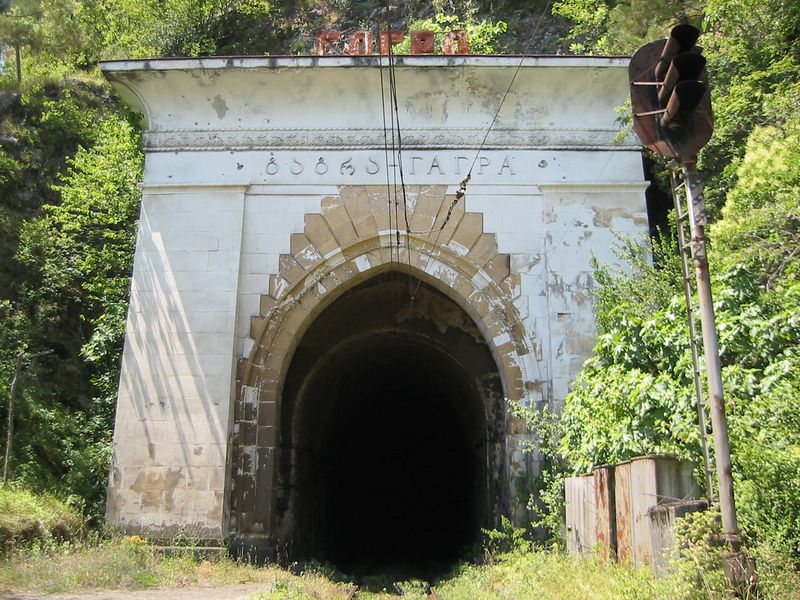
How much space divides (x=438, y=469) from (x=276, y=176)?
1402 centimetres

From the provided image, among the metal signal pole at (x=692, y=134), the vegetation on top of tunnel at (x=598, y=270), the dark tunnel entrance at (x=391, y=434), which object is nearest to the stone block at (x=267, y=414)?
the dark tunnel entrance at (x=391, y=434)

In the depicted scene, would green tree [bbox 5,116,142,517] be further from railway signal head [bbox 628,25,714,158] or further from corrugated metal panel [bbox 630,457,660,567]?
railway signal head [bbox 628,25,714,158]

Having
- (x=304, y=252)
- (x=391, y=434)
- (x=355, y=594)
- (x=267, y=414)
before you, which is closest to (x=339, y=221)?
(x=304, y=252)

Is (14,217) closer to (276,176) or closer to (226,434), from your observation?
(276,176)

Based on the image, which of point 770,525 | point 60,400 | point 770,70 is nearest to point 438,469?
point 60,400

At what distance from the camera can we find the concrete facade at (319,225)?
1220 centimetres

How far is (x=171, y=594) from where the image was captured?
9.16 meters

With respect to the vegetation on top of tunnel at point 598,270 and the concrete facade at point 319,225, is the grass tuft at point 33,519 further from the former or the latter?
the concrete facade at point 319,225

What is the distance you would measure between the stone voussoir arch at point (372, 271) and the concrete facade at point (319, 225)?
0.10 feet

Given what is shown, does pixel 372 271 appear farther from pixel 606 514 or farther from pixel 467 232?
pixel 606 514

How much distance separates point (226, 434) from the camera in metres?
12.0

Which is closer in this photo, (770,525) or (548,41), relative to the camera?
(770,525)

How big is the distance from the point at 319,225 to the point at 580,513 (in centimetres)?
624

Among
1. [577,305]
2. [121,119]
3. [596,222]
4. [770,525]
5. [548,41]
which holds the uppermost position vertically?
[548,41]
